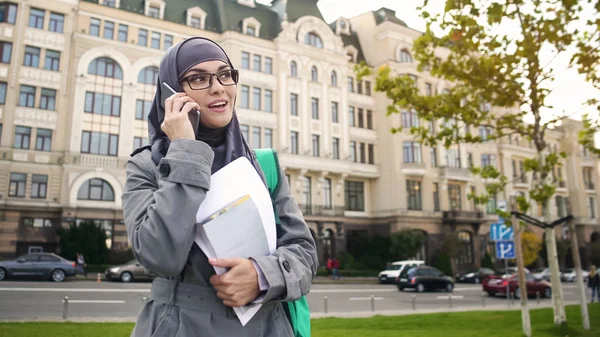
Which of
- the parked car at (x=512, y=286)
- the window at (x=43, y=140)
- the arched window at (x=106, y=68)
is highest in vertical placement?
the arched window at (x=106, y=68)

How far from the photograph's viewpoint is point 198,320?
1.61 m

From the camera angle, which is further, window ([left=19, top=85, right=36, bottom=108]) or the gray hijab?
window ([left=19, top=85, right=36, bottom=108])

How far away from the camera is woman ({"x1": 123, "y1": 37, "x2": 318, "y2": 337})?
155 cm

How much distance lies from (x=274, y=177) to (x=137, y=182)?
619mm

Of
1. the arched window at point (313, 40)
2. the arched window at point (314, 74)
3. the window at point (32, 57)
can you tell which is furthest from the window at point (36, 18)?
the arched window at point (314, 74)

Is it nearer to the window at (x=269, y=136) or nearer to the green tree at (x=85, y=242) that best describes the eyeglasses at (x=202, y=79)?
the green tree at (x=85, y=242)

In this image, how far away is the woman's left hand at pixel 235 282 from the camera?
158 cm

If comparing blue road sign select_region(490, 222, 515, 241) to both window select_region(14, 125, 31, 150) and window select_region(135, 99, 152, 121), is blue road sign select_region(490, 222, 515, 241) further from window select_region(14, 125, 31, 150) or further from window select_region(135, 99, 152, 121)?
window select_region(14, 125, 31, 150)

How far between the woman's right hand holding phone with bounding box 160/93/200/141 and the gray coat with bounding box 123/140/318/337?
48 millimetres

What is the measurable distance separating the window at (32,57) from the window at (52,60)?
52cm

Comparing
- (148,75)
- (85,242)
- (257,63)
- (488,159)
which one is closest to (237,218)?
(85,242)

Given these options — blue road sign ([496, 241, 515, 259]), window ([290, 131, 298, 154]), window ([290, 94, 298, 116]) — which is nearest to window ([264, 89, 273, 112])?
window ([290, 94, 298, 116])

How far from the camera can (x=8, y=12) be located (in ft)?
96.8

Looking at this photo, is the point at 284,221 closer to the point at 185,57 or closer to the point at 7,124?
the point at 185,57
